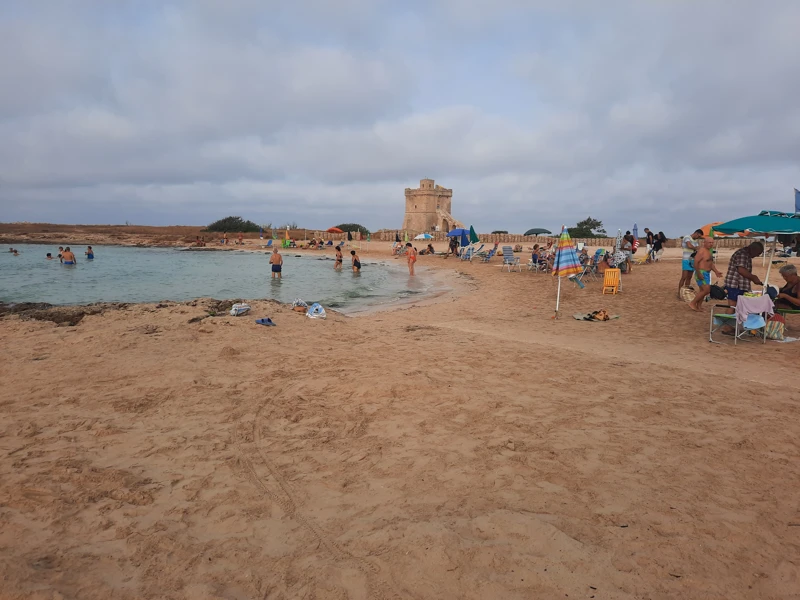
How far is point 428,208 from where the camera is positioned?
45.6 metres

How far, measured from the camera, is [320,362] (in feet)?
19.5

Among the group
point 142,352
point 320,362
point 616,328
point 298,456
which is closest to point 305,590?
point 298,456

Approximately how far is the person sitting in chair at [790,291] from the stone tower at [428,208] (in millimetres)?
39269

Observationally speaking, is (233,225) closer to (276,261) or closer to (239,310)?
(276,261)

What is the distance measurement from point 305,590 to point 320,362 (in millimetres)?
3821

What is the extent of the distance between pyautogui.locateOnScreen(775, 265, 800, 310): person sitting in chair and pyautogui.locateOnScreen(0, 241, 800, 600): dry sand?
1080 millimetres

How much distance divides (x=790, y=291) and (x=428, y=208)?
39.6m

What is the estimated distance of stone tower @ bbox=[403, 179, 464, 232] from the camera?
45.7 m

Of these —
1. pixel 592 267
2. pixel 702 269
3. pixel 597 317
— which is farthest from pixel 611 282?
pixel 592 267

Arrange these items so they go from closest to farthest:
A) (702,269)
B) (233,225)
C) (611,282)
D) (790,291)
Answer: (790,291) < (702,269) < (611,282) < (233,225)

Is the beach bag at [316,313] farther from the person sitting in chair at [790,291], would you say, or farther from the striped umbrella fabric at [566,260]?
the person sitting in chair at [790,291]

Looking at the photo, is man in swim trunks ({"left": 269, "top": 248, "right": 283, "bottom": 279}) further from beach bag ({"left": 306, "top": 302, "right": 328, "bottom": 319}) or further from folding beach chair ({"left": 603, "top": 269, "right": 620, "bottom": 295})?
folding beach chair ({"left": 603, "top": 269, "right": 620, "bottom": 295})

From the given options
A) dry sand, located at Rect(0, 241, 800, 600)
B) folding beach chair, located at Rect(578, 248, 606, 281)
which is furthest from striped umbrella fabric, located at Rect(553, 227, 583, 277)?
folding beach chair, located at Rect(578, 248, 606, 281)

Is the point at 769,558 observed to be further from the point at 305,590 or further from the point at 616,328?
the point at 616,328
